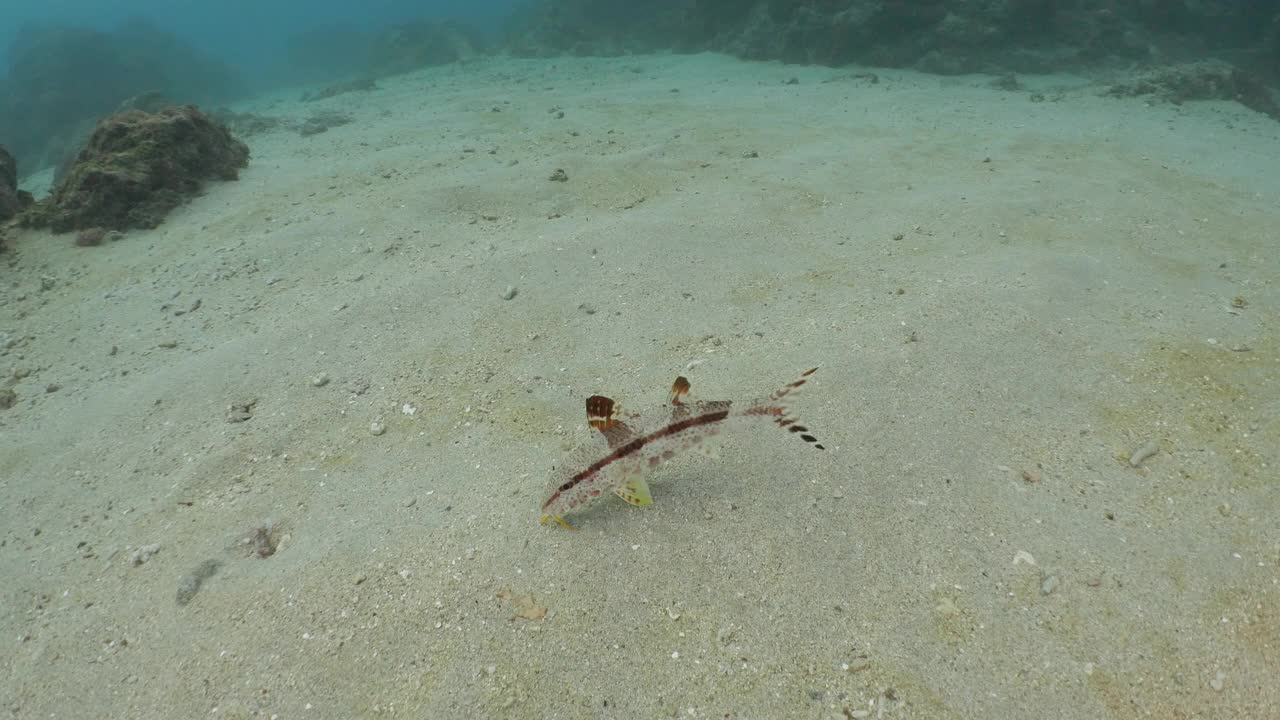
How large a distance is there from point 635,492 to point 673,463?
66cm

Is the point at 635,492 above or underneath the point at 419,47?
underneath

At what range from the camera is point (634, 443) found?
3.00 m

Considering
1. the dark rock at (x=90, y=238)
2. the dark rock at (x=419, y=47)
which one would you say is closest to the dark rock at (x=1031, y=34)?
the dark rock at (x=90, y=238)

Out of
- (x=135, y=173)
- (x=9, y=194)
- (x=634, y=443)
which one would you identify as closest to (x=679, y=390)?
(x=634, y=443)

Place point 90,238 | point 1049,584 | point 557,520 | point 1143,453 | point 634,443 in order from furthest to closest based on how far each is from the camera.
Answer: point 90,238 < point 1143,453 < point 557,520 < point 634,443 < point 1049,584

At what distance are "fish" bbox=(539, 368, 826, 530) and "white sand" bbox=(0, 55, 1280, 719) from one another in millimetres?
329

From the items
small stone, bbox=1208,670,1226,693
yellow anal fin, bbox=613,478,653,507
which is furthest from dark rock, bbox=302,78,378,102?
small stone, bbox=1208,670,1226,693

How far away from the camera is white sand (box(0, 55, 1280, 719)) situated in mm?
2660

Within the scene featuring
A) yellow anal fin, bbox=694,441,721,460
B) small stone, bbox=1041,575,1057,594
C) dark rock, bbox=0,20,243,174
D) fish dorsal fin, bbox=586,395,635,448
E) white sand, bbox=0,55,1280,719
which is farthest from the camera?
dark rock, bbox=0,20,243,174

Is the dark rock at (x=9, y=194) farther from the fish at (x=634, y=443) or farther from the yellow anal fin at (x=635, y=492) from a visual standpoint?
the yellow anal fin at (x=635, y=492)

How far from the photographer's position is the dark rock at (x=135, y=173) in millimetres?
8484

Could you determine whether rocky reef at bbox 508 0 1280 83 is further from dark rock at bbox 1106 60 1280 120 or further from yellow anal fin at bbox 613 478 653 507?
yellow anal fin at bbox 613 478 653 507

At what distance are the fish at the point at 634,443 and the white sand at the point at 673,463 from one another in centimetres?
33

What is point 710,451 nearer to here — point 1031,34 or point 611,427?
point 611,427
